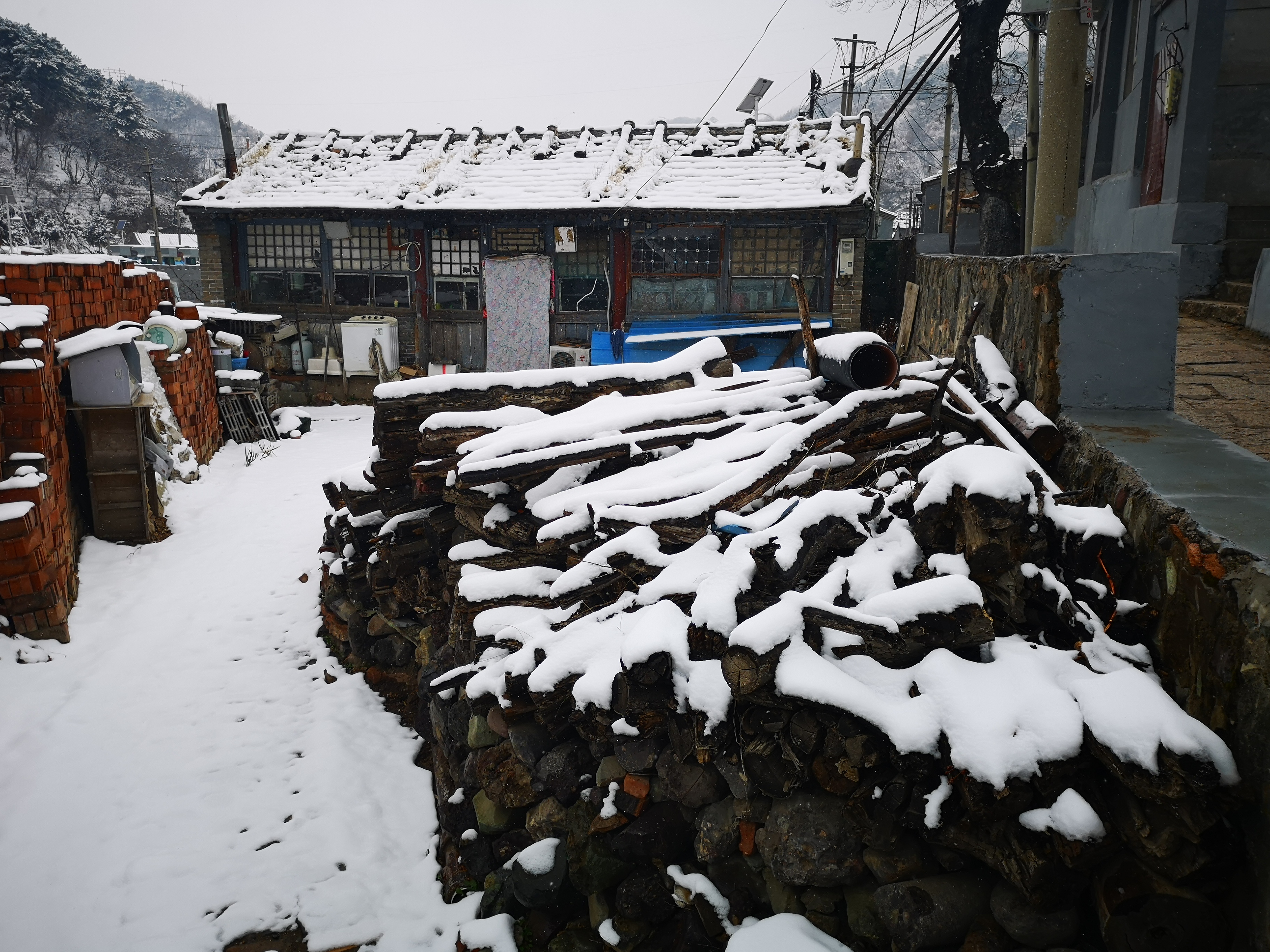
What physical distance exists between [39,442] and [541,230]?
10.3 meters

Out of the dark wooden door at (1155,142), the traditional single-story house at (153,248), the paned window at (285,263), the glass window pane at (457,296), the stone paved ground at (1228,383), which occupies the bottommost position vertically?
the stone paved ground at (1228,383)

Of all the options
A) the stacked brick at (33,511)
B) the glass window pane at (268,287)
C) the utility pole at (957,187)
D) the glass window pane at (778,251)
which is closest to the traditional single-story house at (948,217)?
the utility pole at (957,187)

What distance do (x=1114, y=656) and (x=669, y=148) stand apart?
14.2 meters

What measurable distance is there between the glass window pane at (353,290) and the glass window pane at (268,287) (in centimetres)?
108

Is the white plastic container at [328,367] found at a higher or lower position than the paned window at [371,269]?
lower

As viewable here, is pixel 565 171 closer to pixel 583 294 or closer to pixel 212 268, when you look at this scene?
pixel 583 294

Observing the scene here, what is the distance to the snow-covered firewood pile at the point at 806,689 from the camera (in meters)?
2.34

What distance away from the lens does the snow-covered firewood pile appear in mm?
2340

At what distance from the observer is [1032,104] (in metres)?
11.5

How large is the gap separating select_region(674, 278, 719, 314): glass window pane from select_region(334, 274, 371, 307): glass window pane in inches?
249

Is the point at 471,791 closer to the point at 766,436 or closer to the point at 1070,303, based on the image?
the point at 766,436

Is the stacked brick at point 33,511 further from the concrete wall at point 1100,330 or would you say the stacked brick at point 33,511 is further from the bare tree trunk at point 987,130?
the bare tree trunk at point 987,130

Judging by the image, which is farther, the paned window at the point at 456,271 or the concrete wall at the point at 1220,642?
the paned window at the point at 456,271

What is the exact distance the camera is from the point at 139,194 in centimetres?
4206
